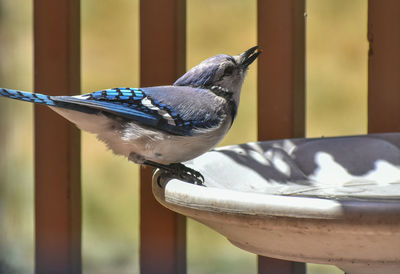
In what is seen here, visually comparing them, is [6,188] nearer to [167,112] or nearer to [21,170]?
[21,170]

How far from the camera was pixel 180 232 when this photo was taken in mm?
2980

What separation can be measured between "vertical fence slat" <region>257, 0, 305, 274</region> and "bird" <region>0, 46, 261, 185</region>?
96 cm

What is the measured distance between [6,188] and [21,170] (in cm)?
13

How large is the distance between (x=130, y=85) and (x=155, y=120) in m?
1.07

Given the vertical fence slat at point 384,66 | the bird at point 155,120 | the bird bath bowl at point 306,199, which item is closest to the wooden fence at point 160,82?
the vertical fence slat at point 384,66

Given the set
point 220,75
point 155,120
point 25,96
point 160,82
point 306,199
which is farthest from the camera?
point 160,82

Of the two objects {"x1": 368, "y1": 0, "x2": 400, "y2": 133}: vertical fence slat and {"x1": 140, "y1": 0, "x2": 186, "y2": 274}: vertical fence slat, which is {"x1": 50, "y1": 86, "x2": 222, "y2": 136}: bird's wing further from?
{"x1": 368, "y1": 0, "x2": 400, "y2": 133}: vertical fence slat

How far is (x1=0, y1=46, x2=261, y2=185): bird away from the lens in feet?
6.33

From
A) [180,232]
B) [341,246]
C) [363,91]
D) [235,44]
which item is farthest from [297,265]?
[341,246]

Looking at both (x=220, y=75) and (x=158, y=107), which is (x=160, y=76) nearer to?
(x=220, y=75)

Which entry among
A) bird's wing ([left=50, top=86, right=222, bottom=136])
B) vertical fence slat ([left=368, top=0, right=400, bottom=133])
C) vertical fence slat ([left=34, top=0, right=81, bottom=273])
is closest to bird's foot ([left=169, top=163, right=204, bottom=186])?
bird's wing ([left=50, top=86, right=222, bottom=136])

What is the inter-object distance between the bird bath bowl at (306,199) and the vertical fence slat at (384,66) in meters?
0.78

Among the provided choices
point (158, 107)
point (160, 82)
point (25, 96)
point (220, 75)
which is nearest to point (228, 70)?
point (220, 75)

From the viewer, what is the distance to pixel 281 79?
2.98 meters
